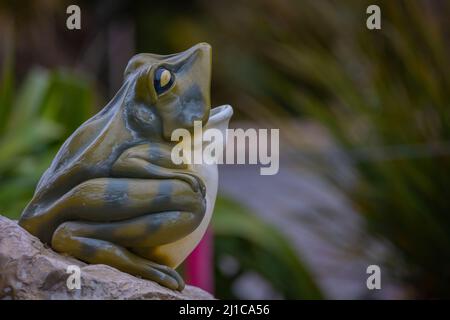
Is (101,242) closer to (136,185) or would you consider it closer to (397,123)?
(136,185)

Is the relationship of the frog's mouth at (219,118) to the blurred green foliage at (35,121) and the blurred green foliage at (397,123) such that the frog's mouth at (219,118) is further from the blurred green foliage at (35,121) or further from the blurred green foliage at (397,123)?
the blurred green foliage at (397,123)

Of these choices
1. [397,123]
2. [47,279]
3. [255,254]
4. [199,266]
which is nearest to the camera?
[47,279]

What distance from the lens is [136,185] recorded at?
28.0 inches

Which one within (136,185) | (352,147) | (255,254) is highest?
(352,147)

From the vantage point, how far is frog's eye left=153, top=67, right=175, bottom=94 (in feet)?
2.41

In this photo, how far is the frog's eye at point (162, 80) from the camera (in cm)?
73

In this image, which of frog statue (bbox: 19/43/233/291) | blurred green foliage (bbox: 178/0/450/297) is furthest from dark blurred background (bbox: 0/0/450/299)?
frog statue (bbox: 19/43/233/291)

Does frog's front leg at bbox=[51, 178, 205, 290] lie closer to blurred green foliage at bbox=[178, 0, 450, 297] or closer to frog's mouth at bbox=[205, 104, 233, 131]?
frog's mouth at bbox=[205, 104, 233, 131]

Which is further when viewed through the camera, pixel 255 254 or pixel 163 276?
pixel 255 254

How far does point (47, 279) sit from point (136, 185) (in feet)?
0.34

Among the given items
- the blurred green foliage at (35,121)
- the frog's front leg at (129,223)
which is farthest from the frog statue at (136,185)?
the blurred green foliage at (35,121)

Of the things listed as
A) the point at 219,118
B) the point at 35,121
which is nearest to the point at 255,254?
the point at 35,121

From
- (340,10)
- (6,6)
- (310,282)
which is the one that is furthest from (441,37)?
(6,6)

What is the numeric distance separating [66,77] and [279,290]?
25.8 inches
